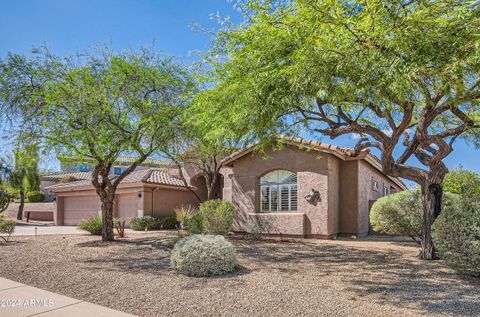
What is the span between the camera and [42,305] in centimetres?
659

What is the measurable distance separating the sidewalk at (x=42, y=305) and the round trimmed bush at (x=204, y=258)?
2.56m

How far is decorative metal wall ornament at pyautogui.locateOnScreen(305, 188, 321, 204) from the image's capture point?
17347 mm

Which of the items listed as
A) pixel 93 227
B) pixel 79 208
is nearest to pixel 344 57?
pixel 93 227

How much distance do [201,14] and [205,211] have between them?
9.35 meters

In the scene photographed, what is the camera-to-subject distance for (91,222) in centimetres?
1950

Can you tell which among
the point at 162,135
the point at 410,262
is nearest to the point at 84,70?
the point at 162,135

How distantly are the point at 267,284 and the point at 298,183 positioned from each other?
35.2 feet

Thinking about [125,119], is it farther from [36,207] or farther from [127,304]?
[36,207]

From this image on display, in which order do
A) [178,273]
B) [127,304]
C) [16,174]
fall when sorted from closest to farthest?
[127,304] → [178,273] → [16,174]

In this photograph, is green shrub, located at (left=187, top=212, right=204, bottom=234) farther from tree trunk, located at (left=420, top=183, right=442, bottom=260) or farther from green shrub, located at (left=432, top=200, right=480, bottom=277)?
green shrub, located at (left=432, top=200, right=480, bottom=277)

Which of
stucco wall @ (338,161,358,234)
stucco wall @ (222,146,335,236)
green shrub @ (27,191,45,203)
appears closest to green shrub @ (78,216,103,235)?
stucco wall @ (222,146,335,236)

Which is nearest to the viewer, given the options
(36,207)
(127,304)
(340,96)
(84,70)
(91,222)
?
(127,304)

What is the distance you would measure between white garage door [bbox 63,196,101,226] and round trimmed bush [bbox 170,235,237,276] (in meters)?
22.1

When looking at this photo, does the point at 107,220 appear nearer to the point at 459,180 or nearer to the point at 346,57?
the point at 346,57
